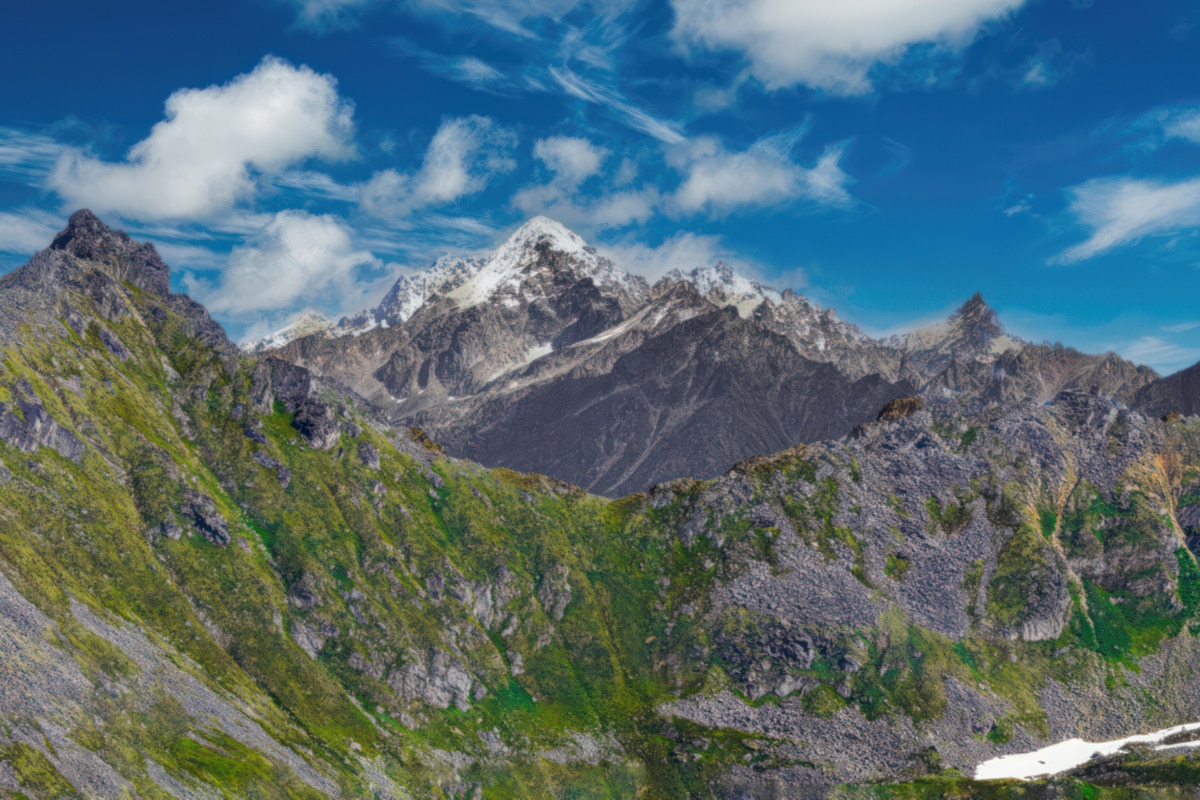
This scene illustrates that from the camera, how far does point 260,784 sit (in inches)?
6294

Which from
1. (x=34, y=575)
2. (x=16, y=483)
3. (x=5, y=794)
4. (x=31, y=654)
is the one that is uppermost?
(x=16, y=483)

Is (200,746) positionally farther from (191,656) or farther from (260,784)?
(191,656)

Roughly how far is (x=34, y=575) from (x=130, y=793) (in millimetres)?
62370

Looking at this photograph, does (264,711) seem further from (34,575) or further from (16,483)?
(16,483)

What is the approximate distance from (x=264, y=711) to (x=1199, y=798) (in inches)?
8963

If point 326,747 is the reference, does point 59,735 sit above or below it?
above

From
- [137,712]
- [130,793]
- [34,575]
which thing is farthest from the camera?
[34,575]

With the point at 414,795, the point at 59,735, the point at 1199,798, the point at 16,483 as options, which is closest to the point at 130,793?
the point at 59,735

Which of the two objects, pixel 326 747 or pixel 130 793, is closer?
pixel 130 793

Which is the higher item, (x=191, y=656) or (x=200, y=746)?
(x=191, y=656)

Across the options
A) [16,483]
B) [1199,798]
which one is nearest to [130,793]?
[16,483]

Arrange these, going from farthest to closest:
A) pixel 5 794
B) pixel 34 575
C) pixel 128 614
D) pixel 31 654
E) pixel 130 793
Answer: pixel 128 614
pixel 34 575
pixel 31 654
pixel 130 793
pixel 5 794

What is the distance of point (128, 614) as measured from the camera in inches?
7441

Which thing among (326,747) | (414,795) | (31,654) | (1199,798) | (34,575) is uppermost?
(34,575)
